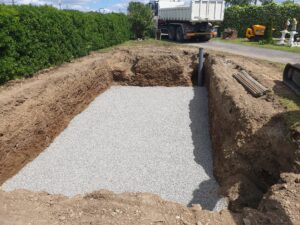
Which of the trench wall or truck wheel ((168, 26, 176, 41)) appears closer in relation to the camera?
the trench wall

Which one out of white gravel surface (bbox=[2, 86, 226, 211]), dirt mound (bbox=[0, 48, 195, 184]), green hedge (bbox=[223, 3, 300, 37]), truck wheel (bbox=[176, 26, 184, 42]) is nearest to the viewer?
white gravel surface (bbox=[2, 86, 226, 211])

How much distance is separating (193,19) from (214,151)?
15.5m

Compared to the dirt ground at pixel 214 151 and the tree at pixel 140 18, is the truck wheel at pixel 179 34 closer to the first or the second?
the tree at pixel 140 18

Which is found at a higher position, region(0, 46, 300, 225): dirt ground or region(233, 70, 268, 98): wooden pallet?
region(233, 70, 268, 98): wooden pallet

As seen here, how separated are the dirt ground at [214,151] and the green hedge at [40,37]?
59 cm

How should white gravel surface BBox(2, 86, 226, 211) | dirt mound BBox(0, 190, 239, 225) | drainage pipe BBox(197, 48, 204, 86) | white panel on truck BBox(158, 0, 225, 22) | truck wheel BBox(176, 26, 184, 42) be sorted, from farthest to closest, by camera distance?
truck wheel BBox(176, 26, 184, 42) < white panel on truck BBox(158, 0, 225, 22) < drainage pipe BBox(197, 48, 204, 86) < white gravel surface BBox(2, 86, 226, 211) < dirt mound BBox(0, 190, 239, 225)

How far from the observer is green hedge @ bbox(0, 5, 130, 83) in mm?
9750

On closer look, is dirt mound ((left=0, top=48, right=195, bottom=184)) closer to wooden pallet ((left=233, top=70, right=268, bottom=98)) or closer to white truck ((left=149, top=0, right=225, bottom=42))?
wooden pallet ((left=233, top=70, right=268, bottom=98))

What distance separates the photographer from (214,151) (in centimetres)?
770

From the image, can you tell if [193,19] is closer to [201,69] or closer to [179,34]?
[179,34]

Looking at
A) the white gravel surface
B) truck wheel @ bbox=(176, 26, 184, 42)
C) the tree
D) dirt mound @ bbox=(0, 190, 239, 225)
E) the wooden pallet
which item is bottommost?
the white gravel surface

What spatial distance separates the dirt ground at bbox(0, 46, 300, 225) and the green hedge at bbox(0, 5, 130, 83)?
59 centimetres

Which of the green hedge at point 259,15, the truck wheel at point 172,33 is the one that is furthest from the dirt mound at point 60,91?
the green hedge at point 259,15

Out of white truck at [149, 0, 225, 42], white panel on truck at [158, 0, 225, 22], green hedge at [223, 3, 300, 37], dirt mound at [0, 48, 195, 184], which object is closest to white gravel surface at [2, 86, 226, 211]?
dirt mound at [0, 48, 195, 184]
